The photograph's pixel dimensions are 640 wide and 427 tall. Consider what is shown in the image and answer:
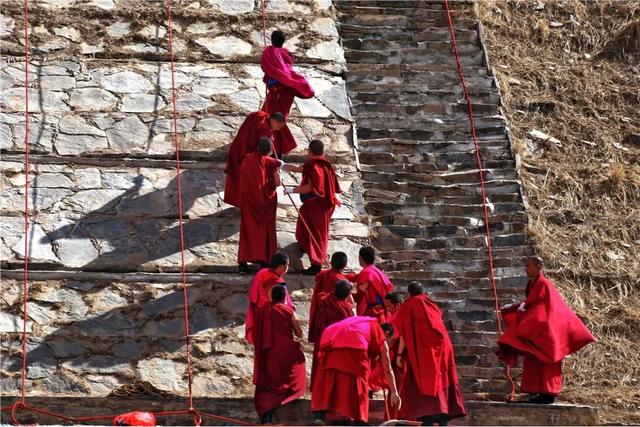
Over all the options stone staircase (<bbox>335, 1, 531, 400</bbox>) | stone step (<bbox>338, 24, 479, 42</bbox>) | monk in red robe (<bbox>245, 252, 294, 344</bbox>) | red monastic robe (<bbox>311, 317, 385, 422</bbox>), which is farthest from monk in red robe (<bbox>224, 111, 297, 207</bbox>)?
stone step (<bbox>338, 24, 479, 42</bbox>)

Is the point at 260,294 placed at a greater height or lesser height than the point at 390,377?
greater

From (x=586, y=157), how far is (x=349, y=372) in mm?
5868

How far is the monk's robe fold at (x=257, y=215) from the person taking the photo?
14539mm

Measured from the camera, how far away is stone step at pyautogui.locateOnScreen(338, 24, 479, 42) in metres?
18.8

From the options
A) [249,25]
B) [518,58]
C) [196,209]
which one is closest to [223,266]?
[196,209]

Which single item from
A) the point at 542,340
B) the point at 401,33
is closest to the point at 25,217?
the point at 542,340

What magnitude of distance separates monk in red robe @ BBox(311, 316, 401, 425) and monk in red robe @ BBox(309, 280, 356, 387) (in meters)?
0.59

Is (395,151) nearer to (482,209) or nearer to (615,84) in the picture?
(482,209)

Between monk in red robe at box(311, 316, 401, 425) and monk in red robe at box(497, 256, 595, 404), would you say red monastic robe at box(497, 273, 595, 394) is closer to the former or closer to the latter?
monk in red robe at box(497, 256, 595, 404)

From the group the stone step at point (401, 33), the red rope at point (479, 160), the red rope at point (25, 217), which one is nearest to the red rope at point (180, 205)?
the red rope at point (25, 217)

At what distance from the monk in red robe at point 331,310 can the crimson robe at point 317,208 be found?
143cm

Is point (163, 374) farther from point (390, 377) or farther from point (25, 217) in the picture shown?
point (25, 217)

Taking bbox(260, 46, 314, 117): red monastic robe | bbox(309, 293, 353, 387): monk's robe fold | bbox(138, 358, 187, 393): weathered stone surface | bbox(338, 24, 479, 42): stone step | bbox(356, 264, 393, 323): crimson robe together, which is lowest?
bbox(138, 358, 187, 393): weathered stone surface

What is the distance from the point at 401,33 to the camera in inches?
739
